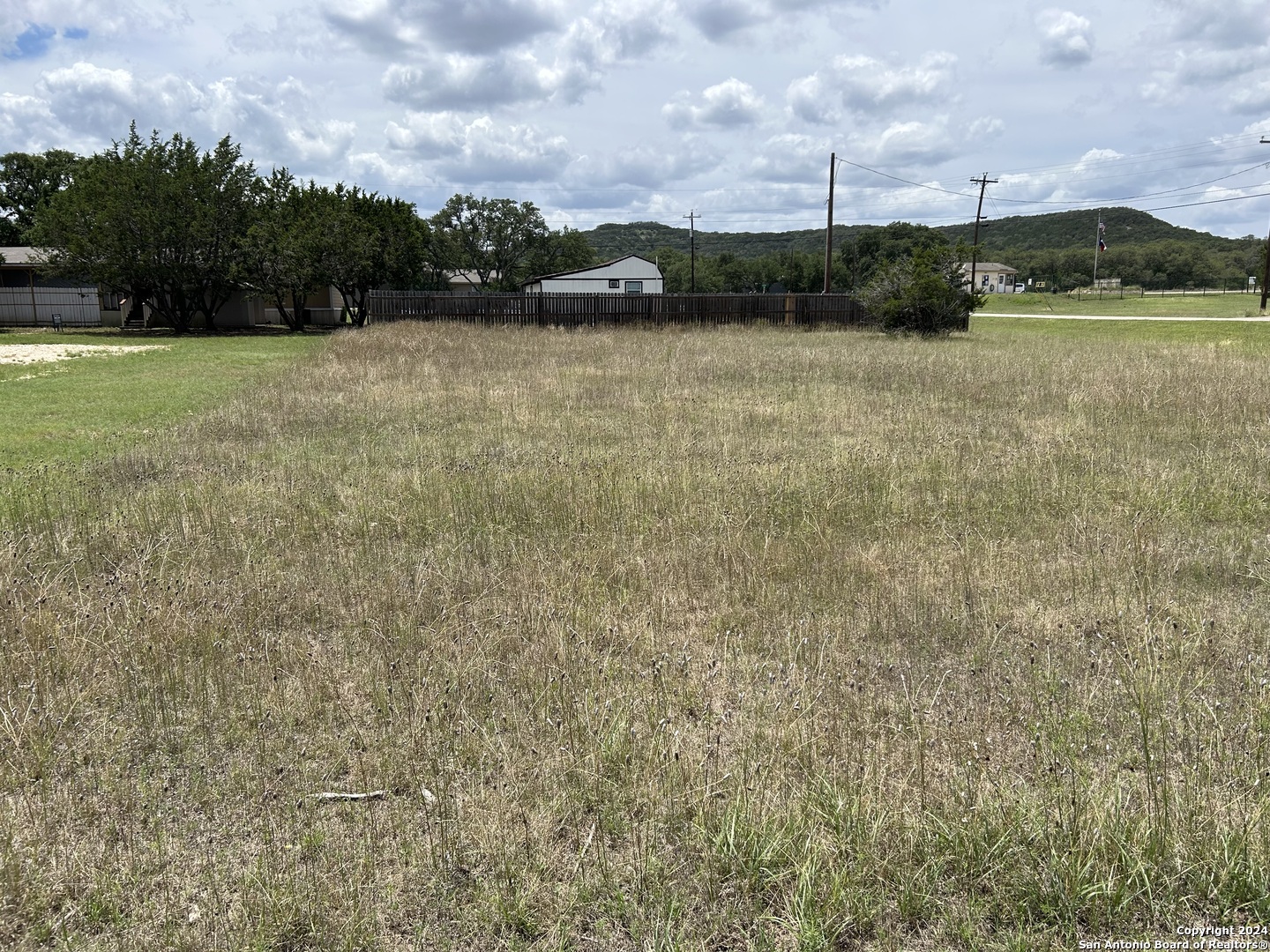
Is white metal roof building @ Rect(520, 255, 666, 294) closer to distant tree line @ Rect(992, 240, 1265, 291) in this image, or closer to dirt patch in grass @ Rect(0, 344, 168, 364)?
dirt patch in grass @ Rect(0, 344, 168, 364)

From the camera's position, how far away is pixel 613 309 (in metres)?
31.0

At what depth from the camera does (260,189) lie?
3441 cm

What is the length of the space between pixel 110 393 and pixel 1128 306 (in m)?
57.4

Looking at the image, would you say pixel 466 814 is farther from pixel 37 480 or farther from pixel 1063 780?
pixel 37 480

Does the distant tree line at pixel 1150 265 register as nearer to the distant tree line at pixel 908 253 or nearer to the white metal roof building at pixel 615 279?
the distant tree line at pixel 908 253

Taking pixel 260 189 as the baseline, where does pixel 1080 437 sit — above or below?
below

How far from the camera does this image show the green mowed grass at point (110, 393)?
29.8 feet

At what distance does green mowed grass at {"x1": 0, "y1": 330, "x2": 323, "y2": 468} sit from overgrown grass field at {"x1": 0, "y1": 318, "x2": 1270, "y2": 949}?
5.44 ft

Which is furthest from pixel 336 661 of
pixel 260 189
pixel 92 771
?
pixel 260 189

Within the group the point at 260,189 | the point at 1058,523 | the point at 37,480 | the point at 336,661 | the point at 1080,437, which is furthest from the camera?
the point at 260,189

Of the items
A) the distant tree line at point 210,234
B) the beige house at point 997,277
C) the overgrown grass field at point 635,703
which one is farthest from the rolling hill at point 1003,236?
the overgrown grass field at point 635,703

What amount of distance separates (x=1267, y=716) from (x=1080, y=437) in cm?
636

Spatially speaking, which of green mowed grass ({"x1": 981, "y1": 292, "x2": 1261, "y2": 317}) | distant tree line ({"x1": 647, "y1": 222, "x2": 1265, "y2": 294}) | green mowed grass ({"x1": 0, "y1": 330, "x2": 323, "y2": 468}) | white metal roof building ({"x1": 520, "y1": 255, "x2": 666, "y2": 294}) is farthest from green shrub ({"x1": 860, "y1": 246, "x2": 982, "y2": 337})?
distant tree line ({"x1": 647, "y1": 222, "x2": 1265, "y2": 294})

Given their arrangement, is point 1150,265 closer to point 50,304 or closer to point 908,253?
point 908,253
